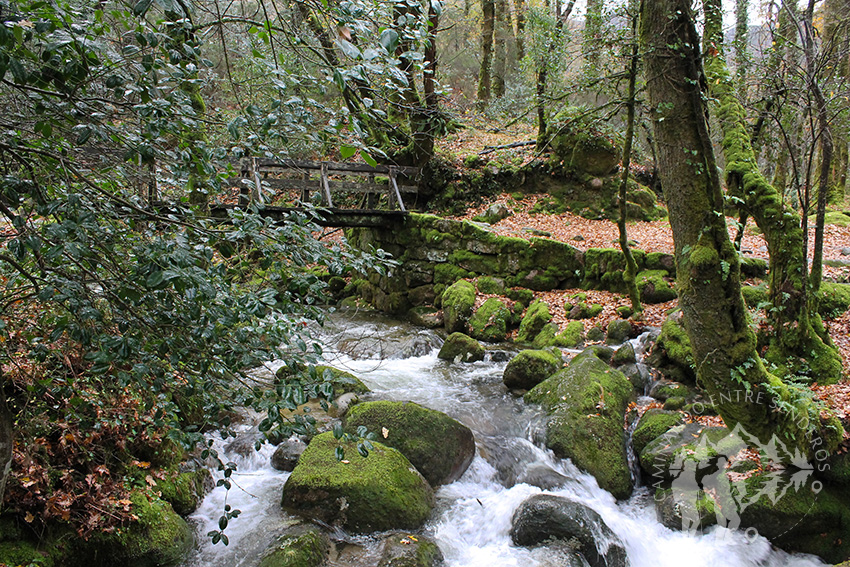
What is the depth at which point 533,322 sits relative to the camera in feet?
30.8

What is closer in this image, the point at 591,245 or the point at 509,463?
the point at 509,463

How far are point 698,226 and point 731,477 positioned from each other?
8.26ft

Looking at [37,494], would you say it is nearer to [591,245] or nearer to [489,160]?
[591,245]

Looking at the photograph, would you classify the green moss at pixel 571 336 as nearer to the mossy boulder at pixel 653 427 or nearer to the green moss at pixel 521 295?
the green moss at pixel 521 295

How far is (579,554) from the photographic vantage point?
399 centimetres

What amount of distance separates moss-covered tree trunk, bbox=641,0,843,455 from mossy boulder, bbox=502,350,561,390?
11.2 ft

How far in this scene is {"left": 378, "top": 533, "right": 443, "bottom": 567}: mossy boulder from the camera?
3.81 meters

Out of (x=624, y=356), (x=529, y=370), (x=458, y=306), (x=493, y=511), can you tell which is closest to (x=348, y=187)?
(x=458, y=306)

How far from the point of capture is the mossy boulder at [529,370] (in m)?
7.22

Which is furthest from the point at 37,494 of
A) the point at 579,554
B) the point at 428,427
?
the point at 579,554

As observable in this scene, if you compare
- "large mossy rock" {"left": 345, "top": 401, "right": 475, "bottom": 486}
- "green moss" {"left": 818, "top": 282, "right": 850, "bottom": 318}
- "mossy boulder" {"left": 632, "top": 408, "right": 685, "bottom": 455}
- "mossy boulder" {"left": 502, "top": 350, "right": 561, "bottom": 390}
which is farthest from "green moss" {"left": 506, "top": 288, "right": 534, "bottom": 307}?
"large mossy rock" {"left": 345, "top": 401, "right": 475, "bottom": 486}

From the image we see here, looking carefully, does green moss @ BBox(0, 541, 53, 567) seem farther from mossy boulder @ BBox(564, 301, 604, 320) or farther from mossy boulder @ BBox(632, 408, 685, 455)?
mossy boulder @ BBox(564, 301, 604, 320)

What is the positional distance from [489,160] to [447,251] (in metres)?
4.54

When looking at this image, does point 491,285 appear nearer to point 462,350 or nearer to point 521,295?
point 521,295
